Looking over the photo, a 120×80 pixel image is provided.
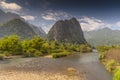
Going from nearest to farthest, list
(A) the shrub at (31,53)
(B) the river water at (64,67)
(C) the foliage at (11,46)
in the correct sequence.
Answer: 1. (B) the river water at (64,67)
2. (A) the shrub at (31,53)
3. (C) the foliage at (11,46)

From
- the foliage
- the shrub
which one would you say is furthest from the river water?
the foliage

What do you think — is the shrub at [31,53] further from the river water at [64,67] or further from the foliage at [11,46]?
the river water at [64,67]

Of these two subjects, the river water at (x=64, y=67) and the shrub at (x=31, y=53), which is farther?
the shrub at (x=31, y=53)

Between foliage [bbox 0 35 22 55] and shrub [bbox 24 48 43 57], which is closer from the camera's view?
shrub [bbox 24 48 43 57]

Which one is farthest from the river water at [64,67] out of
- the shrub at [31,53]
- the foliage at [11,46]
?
the foliage at [11,46]

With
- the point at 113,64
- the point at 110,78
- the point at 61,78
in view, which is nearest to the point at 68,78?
the point at 61,78

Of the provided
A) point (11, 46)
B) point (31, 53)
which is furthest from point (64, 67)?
point (11, 46)

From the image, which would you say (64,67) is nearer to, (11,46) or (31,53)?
(31,53)

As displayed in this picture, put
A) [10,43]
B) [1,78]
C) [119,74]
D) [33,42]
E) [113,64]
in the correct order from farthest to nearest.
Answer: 1. [33,42]
2. [10,43]
3. [113,64]
4. [1,78]
5. [119,74]

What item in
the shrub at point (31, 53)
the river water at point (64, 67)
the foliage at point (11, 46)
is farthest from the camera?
the foliage at point (11, 46)

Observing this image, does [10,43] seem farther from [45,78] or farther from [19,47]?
[45,78]

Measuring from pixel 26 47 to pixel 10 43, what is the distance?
28.8 feet

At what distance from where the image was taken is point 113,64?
63.2 metres

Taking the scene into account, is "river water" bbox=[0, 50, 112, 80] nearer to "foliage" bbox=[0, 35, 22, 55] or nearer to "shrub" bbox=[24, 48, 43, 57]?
"shrub" bbox=[24, 48, 43, 57]
